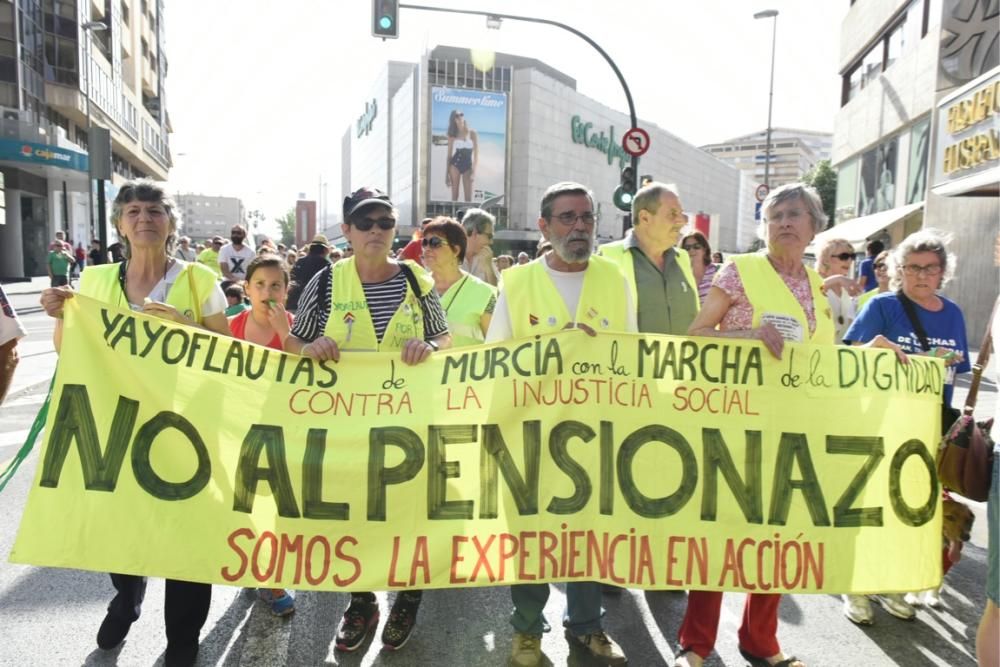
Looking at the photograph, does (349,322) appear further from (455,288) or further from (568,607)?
(568,607)

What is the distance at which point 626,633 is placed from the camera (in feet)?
11.6

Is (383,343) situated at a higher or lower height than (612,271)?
lower

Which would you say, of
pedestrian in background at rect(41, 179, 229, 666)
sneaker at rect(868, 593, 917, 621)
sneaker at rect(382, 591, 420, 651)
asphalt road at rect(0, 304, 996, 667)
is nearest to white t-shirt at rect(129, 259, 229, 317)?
pedestrian in background at rect(41, 179, 229, 666)

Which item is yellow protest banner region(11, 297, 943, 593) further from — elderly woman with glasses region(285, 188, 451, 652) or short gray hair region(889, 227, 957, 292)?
short gray hair region(889, 227, 957, 292)

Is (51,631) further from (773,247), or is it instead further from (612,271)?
(773,247)

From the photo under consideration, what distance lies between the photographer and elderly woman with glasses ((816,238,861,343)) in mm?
5422

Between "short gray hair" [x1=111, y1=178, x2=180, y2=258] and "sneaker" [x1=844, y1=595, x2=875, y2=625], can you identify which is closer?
"short gray hair" [x1=111, y1=178, x2=180, y2=258]

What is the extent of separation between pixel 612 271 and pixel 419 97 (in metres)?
65.9

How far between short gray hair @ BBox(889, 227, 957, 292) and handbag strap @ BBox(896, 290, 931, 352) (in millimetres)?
117

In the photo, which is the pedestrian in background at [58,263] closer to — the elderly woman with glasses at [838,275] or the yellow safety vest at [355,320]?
the yellow safety vest at [355,320]


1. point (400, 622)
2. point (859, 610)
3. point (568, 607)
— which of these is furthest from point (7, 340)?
point (859, 610)

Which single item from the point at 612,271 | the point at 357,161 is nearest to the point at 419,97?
the point at 357,161

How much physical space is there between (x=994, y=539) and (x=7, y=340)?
365 cm

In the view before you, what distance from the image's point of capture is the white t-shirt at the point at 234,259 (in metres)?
10.7
